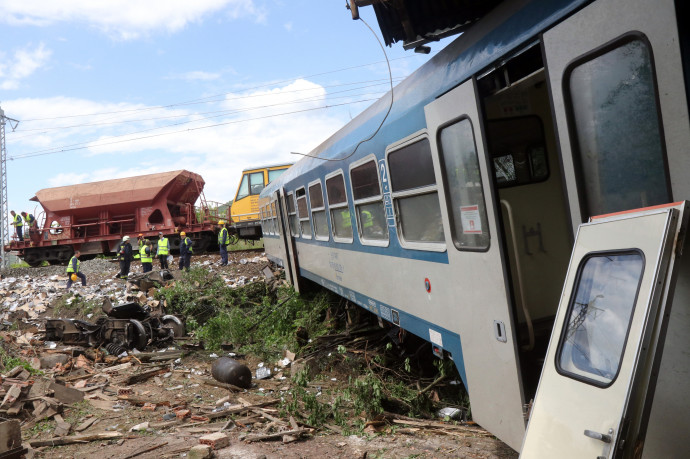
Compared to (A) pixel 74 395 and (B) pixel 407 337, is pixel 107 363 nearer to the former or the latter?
(A) pixel 74 395

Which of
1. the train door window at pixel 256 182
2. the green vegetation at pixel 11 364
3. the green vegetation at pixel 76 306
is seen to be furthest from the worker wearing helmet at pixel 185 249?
the green vegetation at pixel 11 364

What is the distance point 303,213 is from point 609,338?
780 centimetres

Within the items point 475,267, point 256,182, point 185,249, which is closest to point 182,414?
point 475,267

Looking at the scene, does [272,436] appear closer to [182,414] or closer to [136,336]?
[182,414]

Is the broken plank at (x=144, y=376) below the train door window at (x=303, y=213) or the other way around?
below

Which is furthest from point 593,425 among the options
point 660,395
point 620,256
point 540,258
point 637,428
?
point 540,258

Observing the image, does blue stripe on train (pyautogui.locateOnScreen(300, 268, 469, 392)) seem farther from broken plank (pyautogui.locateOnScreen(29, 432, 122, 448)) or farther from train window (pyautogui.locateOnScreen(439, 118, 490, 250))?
broken plank (pyautogui.locateOnScreen(29, 432, 122, 448))

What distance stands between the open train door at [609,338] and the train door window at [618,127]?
0.21m

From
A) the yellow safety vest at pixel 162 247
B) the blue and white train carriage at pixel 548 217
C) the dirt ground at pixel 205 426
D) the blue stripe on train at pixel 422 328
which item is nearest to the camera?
the blue and white train carriage at pixel 548 217

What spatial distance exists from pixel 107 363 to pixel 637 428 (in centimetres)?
870

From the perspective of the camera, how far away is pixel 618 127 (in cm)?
227

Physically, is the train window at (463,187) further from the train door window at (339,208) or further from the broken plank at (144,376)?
the broken plank at (144,376)

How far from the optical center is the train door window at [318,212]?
802cm

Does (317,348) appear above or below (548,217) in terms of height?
below
